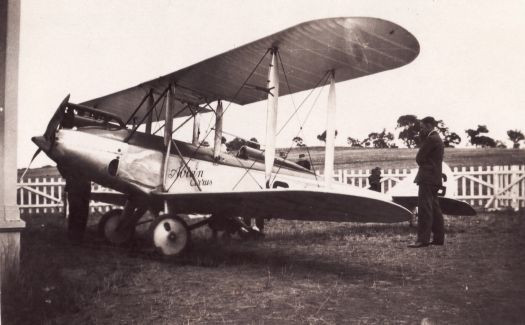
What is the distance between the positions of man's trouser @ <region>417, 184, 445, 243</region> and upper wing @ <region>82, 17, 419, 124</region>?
168cm

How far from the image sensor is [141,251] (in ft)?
19.5

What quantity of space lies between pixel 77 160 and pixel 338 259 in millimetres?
3691

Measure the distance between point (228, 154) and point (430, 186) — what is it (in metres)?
3.11

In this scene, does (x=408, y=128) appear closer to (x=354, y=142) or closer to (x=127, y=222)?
(x=354, y=142)

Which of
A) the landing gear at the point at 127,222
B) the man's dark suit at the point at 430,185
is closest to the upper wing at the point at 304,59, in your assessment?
the man's dark suit at the point at 430,185

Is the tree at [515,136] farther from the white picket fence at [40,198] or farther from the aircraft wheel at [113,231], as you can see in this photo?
the white picket fence at [40,198]

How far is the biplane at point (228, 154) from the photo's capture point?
482 centimetres

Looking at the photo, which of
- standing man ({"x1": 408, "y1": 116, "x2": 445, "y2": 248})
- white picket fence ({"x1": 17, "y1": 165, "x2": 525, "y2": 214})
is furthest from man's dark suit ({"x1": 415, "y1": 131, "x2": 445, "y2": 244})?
white picket fence ({"x1": 17, "y1": 165, "x2": 525, "y2": 214})

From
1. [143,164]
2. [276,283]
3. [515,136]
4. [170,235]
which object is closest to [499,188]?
[515,136]

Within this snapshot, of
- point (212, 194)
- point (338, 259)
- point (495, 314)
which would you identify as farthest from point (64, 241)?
point (495, 314)

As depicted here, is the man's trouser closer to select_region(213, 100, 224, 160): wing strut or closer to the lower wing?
the lower wing

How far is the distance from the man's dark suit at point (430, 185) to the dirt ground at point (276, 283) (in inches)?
18.7

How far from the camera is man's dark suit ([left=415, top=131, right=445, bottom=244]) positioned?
4926mm

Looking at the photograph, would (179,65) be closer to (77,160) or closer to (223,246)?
(77,160)
